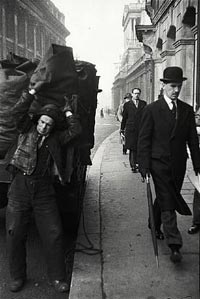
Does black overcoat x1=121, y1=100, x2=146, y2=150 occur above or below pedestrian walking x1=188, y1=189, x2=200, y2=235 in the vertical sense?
above

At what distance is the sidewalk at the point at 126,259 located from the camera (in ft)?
11.6

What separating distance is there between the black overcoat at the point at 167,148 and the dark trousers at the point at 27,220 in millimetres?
1105

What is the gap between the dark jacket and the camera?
3744 millimetres

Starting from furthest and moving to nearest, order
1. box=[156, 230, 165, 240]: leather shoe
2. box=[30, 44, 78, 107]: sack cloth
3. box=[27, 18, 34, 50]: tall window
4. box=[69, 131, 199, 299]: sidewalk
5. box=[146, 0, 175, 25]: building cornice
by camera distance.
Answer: box=[27, 18, 34, 50]: tall window < box=[146, 0, 175, 25]: building cornice < box=[156, 230, 165, 240]: leather shoe < box=[30, 44, 78, 107]: sack cloth < box=[69, 131, 199, 299]: sidewalk

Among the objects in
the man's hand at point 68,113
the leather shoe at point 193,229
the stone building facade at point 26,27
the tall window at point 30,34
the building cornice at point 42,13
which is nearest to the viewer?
the man's hand at point 68,113

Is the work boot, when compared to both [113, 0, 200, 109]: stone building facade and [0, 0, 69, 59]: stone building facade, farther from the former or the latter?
[0, 0, 69, 59]: stone building facade

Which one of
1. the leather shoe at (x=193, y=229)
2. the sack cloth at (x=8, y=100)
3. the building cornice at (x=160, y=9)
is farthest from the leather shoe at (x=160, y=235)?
the building cornice at (x=160, y=9)

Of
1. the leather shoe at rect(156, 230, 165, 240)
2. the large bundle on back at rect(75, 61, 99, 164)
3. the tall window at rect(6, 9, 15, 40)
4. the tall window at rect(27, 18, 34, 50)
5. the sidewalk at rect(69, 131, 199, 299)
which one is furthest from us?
the tall window at rect(27, 18, 34, 50)

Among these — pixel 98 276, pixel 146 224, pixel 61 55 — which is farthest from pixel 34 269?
pixel 61 55

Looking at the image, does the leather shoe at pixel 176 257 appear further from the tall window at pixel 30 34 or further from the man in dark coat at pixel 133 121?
the tall window at pixel 30 34

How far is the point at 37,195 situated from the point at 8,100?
4.29 ft

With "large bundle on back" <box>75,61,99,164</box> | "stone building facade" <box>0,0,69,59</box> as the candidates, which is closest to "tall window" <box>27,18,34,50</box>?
"stone building facade" <box>0,0,69,59</box>

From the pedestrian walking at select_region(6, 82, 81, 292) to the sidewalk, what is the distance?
36 cm

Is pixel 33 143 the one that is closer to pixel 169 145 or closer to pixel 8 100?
pixel 8 100
